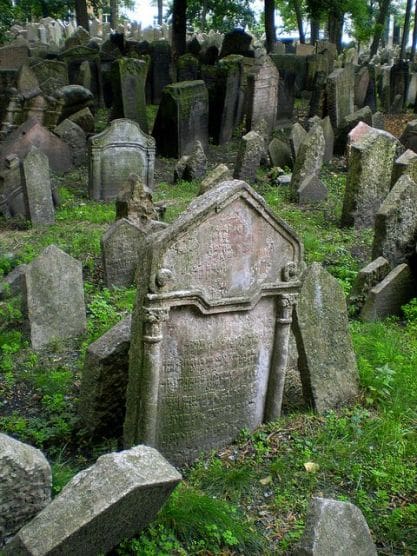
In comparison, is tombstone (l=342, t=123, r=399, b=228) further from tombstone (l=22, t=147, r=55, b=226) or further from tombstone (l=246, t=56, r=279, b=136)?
tombstone (l=246, t=56, r=279, b=136)

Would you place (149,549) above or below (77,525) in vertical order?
below

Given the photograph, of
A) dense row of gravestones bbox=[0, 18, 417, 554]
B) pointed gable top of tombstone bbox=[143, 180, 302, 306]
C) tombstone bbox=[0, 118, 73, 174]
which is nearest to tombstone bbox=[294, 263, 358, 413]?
dense row of gravestones bbox=[0, 18, 417, 554]

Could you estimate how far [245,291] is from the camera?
4738 millimetres

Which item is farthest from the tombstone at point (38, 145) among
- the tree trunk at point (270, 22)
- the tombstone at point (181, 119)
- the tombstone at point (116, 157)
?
the tree trunk at point (270, 22)

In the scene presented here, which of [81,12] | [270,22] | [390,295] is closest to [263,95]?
[390,295]

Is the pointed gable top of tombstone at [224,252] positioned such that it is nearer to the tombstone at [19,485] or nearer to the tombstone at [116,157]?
the tombstone at [19,485]

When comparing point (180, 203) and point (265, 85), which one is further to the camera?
point (265, 85)

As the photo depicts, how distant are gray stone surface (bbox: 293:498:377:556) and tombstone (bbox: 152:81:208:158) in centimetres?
1155

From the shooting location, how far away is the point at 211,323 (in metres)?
4.70

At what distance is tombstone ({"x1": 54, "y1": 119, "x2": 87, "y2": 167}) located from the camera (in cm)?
1352

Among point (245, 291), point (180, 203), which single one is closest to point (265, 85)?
point (180, 203)

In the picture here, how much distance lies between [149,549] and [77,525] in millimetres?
717

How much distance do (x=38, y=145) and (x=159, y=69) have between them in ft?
33.2

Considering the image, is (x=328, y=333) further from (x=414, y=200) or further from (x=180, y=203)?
(x=180, y=203)
